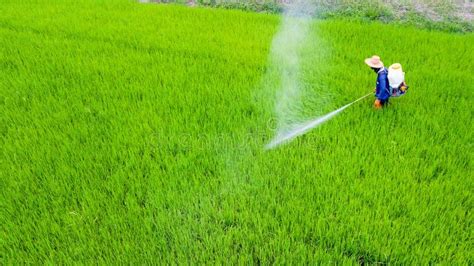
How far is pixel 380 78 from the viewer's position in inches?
99.7

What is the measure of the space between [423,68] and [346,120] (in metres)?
1.29

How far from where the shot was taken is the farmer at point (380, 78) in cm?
252

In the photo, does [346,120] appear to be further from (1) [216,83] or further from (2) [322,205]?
(1) [216,83]

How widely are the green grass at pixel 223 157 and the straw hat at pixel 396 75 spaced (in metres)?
0.33

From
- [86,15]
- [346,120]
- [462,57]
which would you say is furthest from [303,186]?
[86,15]

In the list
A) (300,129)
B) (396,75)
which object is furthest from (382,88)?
(300,129)

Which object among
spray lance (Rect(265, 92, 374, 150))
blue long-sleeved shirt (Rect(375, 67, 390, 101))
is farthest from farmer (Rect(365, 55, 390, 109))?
spray lance (Rect(265, 92, 374, 150))

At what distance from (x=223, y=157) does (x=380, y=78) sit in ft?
3.72

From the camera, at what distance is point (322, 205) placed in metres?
2.06

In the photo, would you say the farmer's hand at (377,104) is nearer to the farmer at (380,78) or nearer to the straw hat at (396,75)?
the farmer at (380,78)

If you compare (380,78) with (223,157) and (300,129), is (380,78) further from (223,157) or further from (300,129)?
(223,157)

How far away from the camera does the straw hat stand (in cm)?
248

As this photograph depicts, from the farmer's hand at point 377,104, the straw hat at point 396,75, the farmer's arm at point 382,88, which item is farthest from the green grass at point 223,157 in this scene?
the straw hat at point 396,75

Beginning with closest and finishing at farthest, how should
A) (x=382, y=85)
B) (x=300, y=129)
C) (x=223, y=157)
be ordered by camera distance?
(x=223, y=157)
(x=382, y=85)
(x=300, y=129)
